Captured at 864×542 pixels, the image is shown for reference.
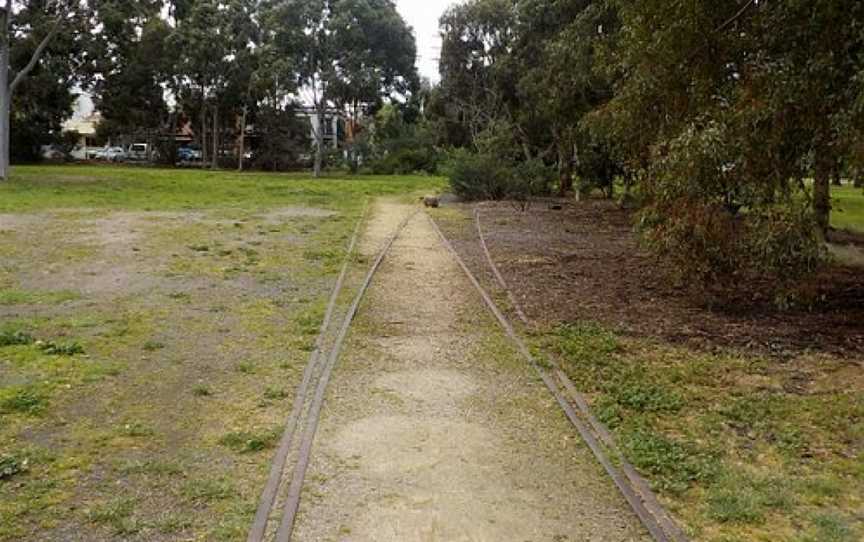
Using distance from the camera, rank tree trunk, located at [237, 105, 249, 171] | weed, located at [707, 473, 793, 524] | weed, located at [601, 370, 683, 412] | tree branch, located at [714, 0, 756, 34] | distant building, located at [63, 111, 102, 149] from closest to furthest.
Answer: weed, located at [707, 473, 793, 524] < weed, located at [601, 370, 683, 412] < tree branch, located at [714, 0, 756, 34] < tree trunk, located at [237, 105, 249, 171] < distant building, located at [63, 111, 102, 149]

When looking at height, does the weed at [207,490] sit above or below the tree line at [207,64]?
below

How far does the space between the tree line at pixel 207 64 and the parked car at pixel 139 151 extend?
306cm

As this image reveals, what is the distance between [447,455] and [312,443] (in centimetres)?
81

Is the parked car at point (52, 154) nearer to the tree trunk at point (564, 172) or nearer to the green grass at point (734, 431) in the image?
the tree trunk at point (564, 172)

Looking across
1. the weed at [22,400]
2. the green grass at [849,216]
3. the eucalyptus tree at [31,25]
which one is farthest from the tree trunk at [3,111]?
the green grass at [849,216]

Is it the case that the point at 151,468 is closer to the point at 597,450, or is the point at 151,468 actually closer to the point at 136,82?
the point at 597,450

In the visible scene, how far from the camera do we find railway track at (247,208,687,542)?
3793 millimetres

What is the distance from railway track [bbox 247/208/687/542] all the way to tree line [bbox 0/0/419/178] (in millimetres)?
27396

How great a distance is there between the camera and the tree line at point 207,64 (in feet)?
116

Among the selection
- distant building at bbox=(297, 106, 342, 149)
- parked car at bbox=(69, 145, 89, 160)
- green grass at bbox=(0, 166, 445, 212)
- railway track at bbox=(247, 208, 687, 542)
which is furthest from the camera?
parked car at bbox=(69, 145, 89, 160)

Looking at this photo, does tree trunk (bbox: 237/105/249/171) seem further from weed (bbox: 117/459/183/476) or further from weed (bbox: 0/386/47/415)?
weed (bbox: 117/459/183/476)

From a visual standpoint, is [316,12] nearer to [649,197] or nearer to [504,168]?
[504,168]

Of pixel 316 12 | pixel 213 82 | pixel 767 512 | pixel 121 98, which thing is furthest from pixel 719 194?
pixel 121 98

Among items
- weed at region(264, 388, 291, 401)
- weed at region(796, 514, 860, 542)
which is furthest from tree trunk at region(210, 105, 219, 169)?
weed at region(796, 514, 860, 542)
